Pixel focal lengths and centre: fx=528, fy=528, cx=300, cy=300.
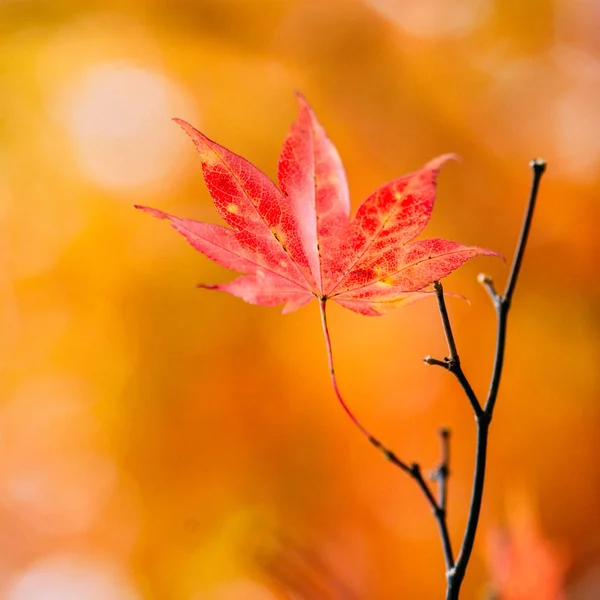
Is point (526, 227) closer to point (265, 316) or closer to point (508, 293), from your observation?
point (508, 293)

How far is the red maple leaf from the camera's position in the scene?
27 cm

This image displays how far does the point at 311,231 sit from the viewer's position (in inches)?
11.8

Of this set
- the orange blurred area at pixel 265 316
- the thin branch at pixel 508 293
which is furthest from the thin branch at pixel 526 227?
the orange blurred area at pixel 265 316

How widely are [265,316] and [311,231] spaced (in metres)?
0.93

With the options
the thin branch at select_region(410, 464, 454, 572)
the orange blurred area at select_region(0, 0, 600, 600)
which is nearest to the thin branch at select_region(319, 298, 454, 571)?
the thin branch at select_region(410, 464, 454, 572)

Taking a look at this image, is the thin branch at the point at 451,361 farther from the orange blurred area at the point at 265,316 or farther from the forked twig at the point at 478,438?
the orange blurred area at the point at 265,316

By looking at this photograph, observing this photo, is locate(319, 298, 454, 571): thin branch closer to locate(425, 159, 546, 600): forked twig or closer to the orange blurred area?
locate(425, 159, 546, 600): forked twig

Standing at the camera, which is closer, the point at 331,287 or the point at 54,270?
A: the point at 331,287

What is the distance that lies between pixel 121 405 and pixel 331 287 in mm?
982

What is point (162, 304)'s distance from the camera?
121 centimetres

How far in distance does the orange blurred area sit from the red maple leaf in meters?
0.87

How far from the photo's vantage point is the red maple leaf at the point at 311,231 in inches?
10.7

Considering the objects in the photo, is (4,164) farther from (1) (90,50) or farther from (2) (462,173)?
(2) (462,173)

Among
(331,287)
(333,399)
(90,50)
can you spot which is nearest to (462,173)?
(333,399)
